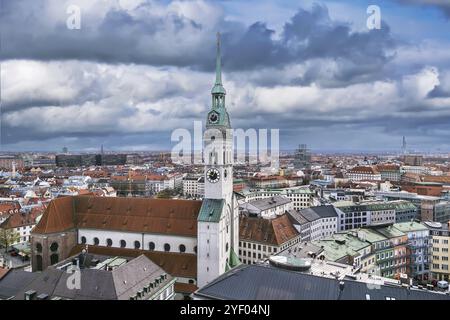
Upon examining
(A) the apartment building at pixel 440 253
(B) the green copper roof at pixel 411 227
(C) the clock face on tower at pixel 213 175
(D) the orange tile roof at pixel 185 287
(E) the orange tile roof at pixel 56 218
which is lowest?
(A) the apartment building at pixel 440 253

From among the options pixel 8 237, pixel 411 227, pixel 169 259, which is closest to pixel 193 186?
pixel 8 237

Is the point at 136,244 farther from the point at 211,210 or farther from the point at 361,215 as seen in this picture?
the point at 361,215

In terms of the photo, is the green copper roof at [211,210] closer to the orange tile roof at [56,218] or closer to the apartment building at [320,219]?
the orange tile roof at [56,218]

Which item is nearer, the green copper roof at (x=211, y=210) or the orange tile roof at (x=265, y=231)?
the green copper roof at (x=211, y=210)

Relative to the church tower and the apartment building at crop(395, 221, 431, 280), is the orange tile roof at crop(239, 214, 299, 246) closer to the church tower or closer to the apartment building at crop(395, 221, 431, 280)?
the church tower

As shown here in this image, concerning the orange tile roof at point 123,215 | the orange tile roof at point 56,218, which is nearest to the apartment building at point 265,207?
the orange tile roof at point 123,215
